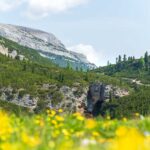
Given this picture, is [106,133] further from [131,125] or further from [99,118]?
[99,118]

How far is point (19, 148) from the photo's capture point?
704cm

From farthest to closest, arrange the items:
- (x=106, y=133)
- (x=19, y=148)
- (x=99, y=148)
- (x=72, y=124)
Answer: (x=72, y=124)
(x=106, y=133)
(x=99, y=148)
(x=19, y=148)

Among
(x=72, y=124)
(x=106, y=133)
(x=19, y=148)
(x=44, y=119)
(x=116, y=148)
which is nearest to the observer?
(x=116, y=148)

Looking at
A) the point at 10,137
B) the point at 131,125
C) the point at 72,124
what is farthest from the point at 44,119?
the point at 10,137

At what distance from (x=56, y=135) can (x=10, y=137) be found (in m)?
1.07

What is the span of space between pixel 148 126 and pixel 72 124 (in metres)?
1.94

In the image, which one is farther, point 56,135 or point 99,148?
point 56,135

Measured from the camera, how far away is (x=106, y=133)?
11180 mm

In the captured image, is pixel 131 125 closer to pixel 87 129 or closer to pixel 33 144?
pixel 87 129

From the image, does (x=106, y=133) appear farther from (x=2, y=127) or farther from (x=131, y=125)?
(x=2, y=127)

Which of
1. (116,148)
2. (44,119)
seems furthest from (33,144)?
(44,119)

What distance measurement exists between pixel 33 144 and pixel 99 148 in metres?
1.07

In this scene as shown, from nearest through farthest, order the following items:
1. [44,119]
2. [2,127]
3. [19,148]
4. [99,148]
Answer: [19,148], [99,148], [2,127], [44,119]

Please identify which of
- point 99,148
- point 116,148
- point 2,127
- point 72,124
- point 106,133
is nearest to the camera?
point 116,148
